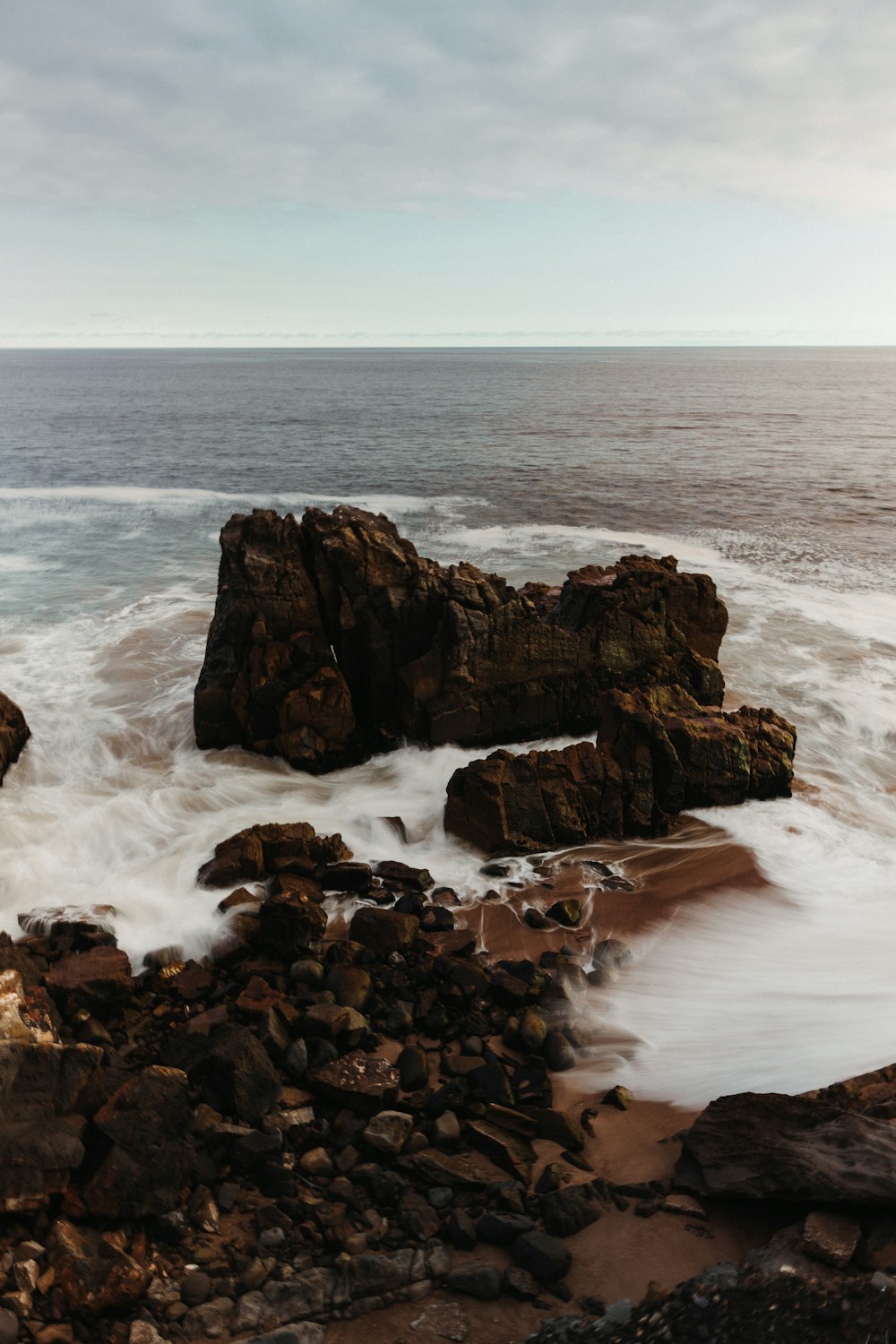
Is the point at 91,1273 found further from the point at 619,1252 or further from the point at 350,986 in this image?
the point at 619,1252

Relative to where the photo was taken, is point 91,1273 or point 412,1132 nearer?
point 91,1273

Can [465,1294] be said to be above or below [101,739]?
below

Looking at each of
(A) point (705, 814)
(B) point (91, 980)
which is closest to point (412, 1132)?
(B) point (91, 980)

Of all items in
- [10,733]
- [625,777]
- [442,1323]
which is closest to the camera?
[442,1323]

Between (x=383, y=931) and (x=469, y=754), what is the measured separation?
5209 mm

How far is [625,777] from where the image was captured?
12953mm

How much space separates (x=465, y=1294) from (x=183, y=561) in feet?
84.8

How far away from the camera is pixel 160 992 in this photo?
9344mm

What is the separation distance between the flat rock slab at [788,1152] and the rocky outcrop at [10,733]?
11859 mm

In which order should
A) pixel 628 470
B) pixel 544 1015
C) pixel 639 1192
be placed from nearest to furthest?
pixel 639 1192, pixel 544 1015, pixel 628 470

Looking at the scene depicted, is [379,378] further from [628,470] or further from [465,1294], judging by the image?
[465,1294]

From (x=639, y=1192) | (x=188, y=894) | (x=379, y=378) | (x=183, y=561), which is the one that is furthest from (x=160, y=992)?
(x=379, y=378)

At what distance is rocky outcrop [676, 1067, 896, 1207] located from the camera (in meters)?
6.32

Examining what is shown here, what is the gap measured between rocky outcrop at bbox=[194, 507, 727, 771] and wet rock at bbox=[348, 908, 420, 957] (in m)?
4.76
